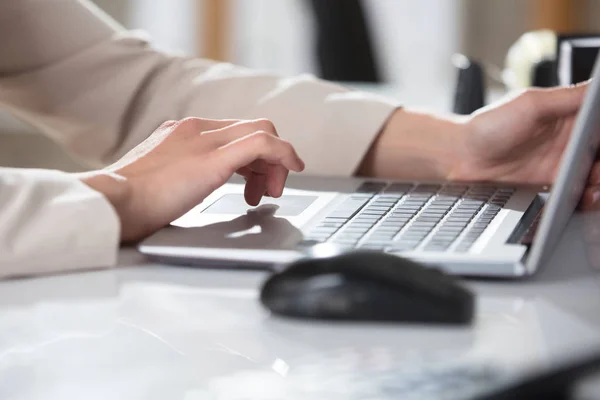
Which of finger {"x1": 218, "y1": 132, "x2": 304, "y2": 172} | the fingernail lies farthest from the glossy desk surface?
the fingernail

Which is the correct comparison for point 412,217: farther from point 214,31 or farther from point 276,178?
point 214,31

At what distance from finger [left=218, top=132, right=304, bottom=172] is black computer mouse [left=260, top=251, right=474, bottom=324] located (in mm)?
260

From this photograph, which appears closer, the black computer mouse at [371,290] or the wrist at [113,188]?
the black computer mouse at [371,290]

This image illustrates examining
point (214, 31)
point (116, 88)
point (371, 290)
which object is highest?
point (371, 290)

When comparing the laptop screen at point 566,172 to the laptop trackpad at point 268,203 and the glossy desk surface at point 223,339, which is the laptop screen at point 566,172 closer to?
the glossy desk surface at point 223,339

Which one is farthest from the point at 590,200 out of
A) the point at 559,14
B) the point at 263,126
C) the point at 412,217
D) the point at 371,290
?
the point at 559,14

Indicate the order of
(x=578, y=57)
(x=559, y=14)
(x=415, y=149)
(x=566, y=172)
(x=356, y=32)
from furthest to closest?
(x=356, y=32) < (x=559, y=14) < (x=578, y=57) < (x=415, y=149) < (x=566, y=172)

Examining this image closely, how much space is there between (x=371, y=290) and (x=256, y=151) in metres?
0.31

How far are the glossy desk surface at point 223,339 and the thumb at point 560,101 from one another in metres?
0.35

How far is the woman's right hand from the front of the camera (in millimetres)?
773

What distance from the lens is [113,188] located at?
763mm

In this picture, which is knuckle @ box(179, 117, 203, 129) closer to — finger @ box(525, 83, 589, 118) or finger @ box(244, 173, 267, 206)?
finger @ box(244, 173, 267, 206)

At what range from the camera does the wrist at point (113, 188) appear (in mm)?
754

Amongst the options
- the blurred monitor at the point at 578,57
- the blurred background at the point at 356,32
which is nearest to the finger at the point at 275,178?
the blurred monitor at the point at 578,57
